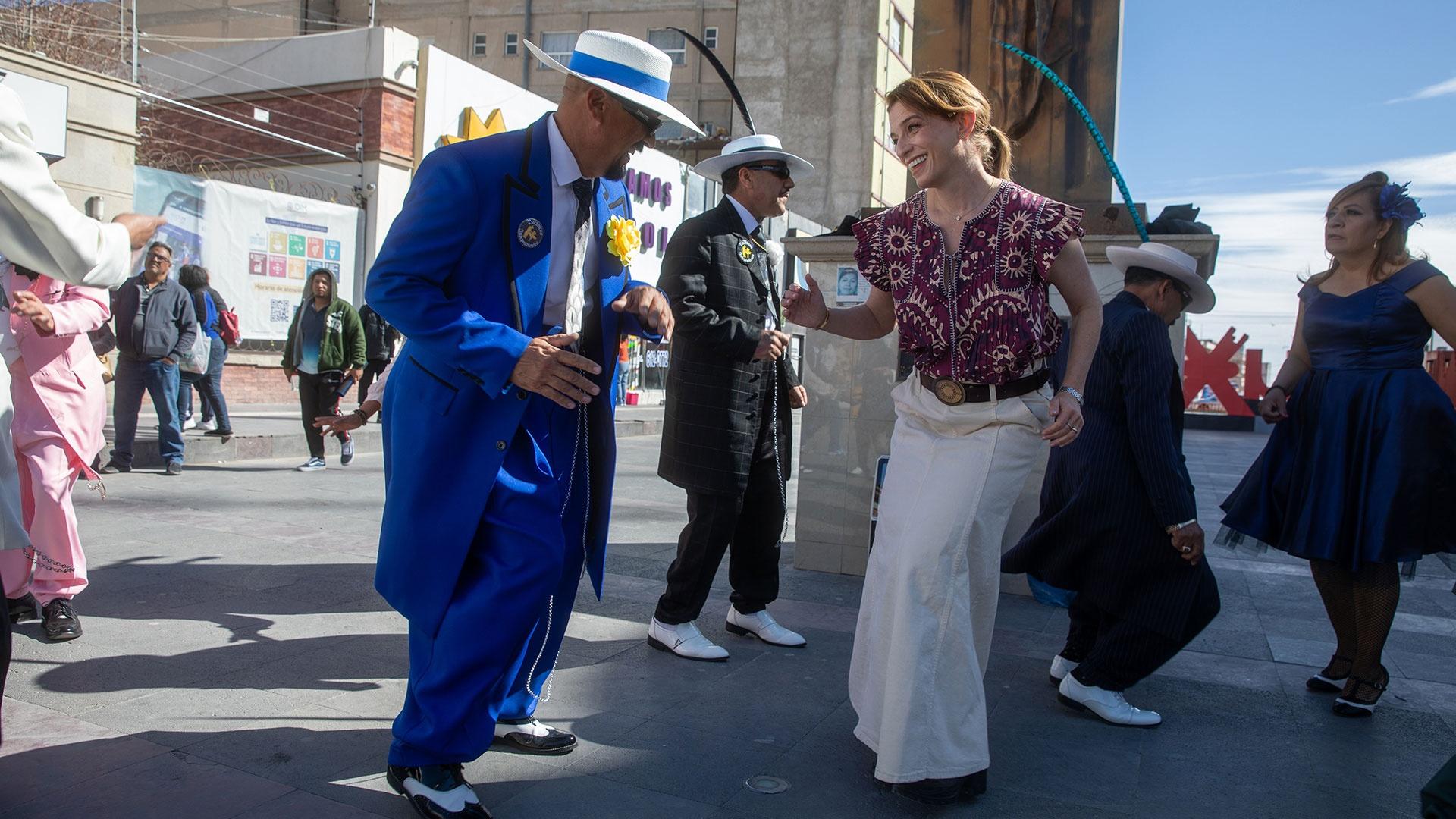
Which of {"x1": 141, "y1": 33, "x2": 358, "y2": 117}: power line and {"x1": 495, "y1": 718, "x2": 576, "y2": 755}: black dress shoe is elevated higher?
{"x1": 141, "y1": 33, "x2": 358, "y2": 117}: power line

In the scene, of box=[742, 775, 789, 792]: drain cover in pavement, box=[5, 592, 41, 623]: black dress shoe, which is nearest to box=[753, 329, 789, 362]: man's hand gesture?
box=[742, 775, 789, 792]: drain cover in pavement

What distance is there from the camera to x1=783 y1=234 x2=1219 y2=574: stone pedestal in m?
5.89

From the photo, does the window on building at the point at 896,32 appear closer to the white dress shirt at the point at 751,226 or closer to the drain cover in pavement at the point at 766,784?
the white dress shirt at the point at 751,226

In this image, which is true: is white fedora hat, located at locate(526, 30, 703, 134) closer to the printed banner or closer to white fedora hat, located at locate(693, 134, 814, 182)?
white fedora hat, located at locate(693, 134, 814, 182)

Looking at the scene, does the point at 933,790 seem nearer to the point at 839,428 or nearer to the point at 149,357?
the point at 839,428

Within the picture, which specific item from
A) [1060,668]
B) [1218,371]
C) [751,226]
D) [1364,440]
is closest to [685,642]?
[1060,668]

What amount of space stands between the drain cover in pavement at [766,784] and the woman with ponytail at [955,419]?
0.90ft

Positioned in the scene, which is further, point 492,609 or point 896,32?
point 896,32

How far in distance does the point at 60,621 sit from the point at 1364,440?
498 cm

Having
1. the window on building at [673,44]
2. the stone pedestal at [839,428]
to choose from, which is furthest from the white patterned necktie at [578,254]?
the window on building at [673,44]

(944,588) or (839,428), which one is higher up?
(839,428)

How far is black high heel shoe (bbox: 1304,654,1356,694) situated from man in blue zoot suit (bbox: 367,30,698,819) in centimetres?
308

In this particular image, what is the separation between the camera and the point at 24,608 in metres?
4.25

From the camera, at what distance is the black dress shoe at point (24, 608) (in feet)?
13.8
